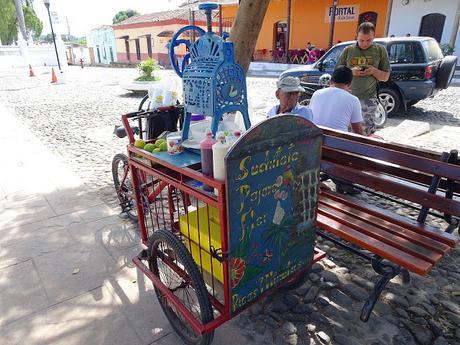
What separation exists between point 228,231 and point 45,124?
25.8 feet

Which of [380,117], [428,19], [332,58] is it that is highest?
[428,19]

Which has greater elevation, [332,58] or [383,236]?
[332,58]

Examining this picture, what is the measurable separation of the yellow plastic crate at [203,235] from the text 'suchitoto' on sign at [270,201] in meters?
0.25

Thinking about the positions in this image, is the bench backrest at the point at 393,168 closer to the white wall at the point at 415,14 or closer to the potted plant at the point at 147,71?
the potted plant at the point at 147,71

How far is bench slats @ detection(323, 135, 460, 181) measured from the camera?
218 cm

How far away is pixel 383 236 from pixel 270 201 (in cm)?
92

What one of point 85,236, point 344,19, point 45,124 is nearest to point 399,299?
point 85,236

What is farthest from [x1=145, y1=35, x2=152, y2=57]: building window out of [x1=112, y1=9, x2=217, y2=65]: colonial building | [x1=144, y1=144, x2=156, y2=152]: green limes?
[x1=144, y1=144, x2=156, y2=152]: green limes

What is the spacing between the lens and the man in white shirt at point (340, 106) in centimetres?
345

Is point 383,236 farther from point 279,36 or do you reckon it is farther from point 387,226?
point 279,36

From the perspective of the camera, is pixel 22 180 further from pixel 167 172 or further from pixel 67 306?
pixel 167 172

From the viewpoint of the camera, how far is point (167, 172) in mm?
2268

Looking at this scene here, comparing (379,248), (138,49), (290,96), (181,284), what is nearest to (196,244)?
(181,284)

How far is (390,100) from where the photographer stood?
310 inches
